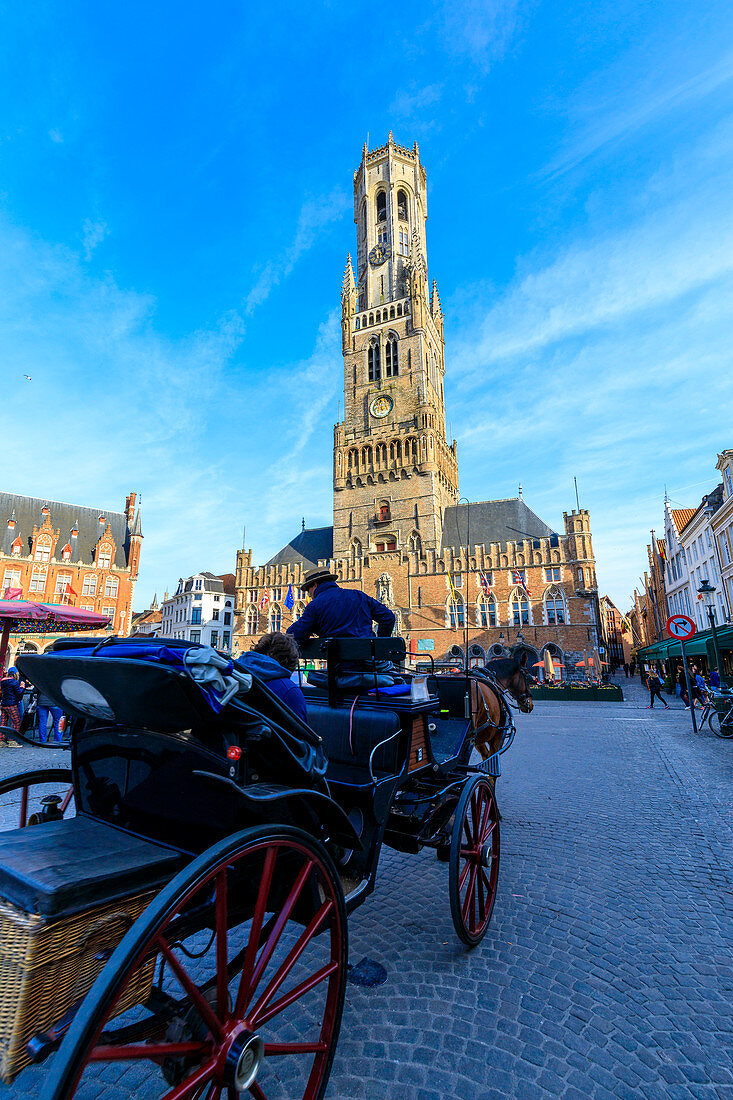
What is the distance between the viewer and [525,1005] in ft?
8.34

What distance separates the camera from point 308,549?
152ft

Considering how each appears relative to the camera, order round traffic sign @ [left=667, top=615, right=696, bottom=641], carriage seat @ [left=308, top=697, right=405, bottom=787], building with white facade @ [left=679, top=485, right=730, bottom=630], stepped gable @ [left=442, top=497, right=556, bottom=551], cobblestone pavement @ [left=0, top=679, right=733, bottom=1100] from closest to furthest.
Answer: cobblestone pavement @ [left=0, top=679, right=733, bottom=1100]
carriage seat @ [left=308, top=697, right=405, bottom=787]
round traffic sign @ [left=667, top=615, right=696, bottom=641]
building with white facade @ [left=679, top=485, right=730, bottom=630]
stepped gable @ [left=442, top=497, right=556, bottom=551]

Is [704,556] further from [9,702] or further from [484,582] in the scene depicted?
[9,702]

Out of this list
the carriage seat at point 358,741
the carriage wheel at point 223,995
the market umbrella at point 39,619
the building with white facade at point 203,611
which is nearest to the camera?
the carriage wheel at point 223,995

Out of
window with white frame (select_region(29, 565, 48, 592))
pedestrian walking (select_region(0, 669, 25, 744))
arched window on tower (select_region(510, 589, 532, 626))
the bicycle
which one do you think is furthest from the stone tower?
pedestrian walking (select_region(0, 669, 25, 744))

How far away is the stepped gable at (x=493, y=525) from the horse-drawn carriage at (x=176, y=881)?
118 feet

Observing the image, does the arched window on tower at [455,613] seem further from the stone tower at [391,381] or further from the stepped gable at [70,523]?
the stepped gable at [70,523]

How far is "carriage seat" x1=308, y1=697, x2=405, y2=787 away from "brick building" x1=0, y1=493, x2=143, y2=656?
39.6 m

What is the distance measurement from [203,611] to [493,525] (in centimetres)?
2978

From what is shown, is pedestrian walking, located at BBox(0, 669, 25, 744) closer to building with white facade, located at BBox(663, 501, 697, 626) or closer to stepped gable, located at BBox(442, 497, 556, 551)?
stepped gable, located at BBox(442, 497, 556, 551)

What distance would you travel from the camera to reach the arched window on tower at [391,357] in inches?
1754

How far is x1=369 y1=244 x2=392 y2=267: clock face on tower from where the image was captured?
48312 millimetres

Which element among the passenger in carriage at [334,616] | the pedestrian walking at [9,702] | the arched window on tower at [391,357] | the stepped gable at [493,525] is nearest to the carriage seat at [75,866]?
the passenger in carriage at [334,616]

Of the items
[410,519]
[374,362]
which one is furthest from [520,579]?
[374,362]
